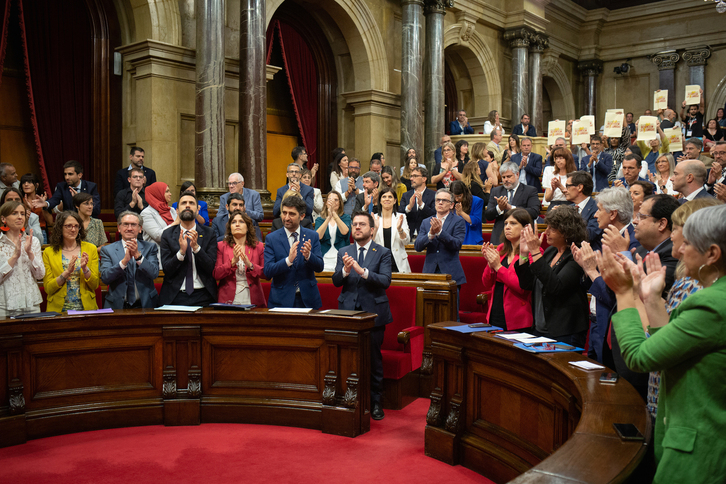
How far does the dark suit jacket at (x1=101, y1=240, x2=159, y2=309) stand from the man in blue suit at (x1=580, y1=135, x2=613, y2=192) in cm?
537

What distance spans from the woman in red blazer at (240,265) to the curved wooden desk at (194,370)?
0.33 m

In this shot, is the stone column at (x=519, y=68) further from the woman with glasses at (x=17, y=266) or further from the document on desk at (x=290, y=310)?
the woman with glasses at (x=17, y=266)

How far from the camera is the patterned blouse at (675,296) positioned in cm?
204

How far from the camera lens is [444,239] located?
5.04 meters

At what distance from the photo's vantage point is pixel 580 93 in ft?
61.4

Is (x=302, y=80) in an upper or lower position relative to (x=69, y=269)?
upper

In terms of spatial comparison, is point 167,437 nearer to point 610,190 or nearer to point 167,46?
point 610,190

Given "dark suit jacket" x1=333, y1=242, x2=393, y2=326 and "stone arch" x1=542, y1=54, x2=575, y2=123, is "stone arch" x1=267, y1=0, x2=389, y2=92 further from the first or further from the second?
"dark suit jacket" x1=333, y1=242, x2=393, y2=326

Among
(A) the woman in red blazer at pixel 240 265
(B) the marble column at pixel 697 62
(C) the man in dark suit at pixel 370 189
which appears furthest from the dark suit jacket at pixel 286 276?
(B) the marble column at pixel 697 62

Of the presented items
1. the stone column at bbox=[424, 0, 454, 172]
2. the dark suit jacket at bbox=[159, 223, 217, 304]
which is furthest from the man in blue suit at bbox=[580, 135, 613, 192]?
the dark suit jacket at bbox=[159, 223, 217, 304]

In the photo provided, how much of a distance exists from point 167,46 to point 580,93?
45.7ft

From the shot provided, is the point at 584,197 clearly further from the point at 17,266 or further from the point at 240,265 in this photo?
the point at 17,266

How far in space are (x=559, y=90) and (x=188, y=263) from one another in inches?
615

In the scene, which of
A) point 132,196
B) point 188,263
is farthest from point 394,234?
point 132,196
